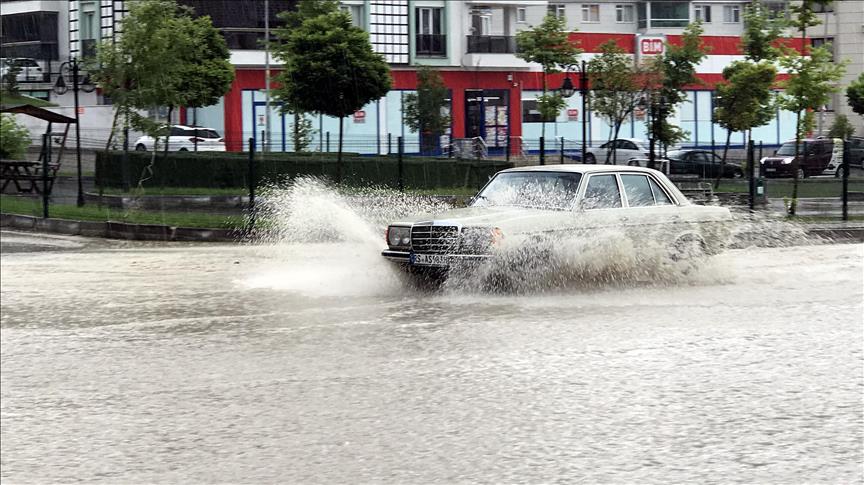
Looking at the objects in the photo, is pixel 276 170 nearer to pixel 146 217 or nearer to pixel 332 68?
pixel 146 217

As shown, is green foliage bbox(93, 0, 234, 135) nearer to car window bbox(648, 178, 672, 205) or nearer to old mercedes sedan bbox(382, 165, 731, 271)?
old mercedes sedan bbox(382, 165, 731, 271)

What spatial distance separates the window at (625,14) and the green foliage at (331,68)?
110ft

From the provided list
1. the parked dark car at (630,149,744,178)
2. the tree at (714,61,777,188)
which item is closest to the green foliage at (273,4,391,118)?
the parked dark car at (630,149,744,178)

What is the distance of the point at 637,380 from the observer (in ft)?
25.6

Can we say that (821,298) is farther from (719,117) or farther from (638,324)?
(719,117)

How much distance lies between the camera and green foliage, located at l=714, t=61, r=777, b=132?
1298 inches

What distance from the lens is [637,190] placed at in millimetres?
13461

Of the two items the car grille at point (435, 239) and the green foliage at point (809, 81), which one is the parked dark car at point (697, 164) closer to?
the green foliage at point (809, 81)

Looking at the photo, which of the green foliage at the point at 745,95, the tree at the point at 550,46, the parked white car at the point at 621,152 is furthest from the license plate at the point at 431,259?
the tree at the point at 550,46

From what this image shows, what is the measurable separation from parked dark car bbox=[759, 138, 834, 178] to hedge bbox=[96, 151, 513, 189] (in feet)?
32.7

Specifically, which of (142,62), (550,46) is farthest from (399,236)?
(550,46)

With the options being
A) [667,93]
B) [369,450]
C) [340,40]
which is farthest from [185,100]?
[369,450]

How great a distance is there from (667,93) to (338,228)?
24.7 metres

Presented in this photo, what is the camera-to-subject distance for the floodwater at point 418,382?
5727 mm
